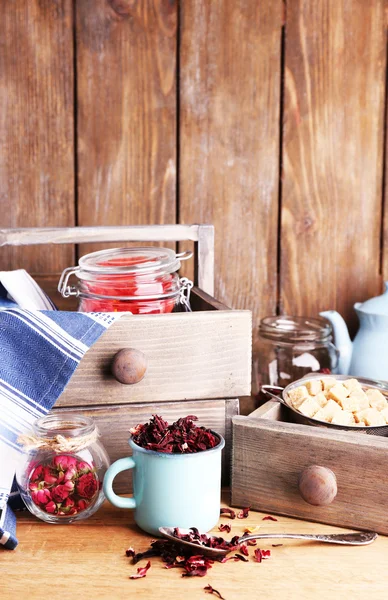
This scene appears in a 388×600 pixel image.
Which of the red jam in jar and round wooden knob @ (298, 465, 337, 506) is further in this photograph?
the red jam in jar

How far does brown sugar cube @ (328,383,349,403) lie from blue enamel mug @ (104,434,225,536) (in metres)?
0.20

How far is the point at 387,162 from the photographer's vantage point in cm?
134

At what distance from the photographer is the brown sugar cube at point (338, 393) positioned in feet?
3.15

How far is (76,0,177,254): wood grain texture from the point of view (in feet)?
4.16

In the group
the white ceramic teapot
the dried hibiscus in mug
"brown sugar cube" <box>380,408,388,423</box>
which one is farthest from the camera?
the white ceramic teapot

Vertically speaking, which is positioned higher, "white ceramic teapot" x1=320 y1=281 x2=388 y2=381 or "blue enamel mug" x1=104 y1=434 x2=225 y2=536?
"white ceramic teapot" x1=320 y1=281 x2=388 y2=381

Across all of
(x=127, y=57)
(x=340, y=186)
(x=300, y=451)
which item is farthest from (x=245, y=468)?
(x=127, y=57)

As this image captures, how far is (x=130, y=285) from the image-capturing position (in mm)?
988

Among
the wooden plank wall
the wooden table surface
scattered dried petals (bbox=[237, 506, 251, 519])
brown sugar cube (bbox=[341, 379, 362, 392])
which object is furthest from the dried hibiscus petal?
the wooden plank wall

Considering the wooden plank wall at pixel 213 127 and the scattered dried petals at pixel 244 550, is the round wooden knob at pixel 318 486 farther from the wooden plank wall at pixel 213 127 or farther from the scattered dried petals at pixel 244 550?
the wooden plank wall at pixel 213 127

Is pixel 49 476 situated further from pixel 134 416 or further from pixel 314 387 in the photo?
pixel 314 387

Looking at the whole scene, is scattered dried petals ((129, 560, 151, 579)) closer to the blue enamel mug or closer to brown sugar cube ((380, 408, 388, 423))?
the blue enamel mug

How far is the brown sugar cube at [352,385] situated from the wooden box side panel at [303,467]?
0.14 meters

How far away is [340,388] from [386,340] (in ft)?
0.83
